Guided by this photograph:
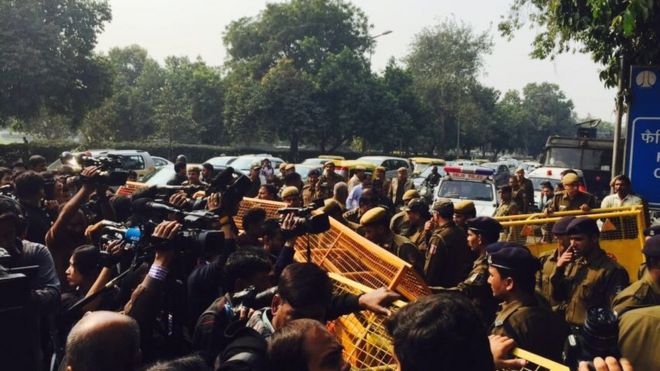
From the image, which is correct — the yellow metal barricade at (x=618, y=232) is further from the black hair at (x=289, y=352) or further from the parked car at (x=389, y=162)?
the parked car at (x=389, y=162)

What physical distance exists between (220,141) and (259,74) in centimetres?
645

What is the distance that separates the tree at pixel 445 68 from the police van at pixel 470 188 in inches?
1486

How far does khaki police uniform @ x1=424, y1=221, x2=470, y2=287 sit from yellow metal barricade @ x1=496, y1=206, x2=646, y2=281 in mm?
960

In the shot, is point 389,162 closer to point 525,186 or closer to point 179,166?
point 525,186

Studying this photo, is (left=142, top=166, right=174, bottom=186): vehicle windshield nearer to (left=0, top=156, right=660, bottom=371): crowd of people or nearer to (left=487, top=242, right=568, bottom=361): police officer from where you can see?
(left=0, top=156, right=660, bottom=371): crowd of people

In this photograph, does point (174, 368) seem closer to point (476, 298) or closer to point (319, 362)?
point (319, 362)

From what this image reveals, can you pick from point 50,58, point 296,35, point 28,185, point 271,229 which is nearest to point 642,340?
point 271,229

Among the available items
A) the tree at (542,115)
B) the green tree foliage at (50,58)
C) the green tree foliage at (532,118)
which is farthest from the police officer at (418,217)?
the tree at (542,115)

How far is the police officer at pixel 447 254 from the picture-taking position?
5.26 metres

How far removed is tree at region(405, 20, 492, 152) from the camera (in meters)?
51.3

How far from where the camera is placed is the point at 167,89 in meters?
44.3

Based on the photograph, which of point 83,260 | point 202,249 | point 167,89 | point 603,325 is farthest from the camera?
point 167,89

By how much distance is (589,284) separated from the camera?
437 centimetres

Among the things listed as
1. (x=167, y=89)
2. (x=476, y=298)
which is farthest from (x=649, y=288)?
(x=167, y=89)
